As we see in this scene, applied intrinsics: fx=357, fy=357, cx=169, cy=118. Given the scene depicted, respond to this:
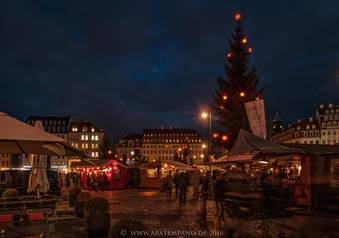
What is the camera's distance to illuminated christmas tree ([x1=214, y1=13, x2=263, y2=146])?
30141 millimetres

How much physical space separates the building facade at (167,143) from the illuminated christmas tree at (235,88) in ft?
378

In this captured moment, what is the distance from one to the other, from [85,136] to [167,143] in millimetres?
39343

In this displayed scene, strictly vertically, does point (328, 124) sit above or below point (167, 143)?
above

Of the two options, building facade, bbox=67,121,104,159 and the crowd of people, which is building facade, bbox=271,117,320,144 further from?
the crowd of people

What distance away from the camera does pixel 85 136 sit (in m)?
122

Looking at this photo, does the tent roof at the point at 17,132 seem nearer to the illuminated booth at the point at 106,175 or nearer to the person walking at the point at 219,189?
the person walking at the point at 219,189

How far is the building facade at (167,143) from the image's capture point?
148 meters

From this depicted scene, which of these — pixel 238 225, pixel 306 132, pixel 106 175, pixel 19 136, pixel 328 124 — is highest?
pixel 328 124

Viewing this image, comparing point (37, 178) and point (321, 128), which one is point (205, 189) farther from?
point (321, 128)

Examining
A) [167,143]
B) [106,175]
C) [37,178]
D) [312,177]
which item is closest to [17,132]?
[37,178]

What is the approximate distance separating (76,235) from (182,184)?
38.9 ft

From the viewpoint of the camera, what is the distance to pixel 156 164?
42.7 m

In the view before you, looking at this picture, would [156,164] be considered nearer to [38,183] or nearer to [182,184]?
[182,184]

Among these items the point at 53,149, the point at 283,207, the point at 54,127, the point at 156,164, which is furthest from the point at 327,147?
the point at 54,127
